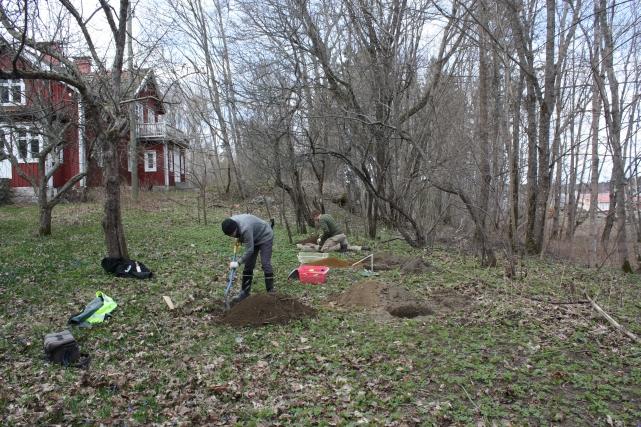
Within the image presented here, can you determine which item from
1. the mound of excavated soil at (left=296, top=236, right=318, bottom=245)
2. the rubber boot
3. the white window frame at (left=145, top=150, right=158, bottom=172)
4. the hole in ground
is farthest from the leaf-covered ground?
the white window frame at (left=145, top=150, right=158, bottom=172)

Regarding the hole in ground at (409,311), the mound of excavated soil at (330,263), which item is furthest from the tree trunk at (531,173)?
the hole in ground at (409,311)

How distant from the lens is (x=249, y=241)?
719 cm

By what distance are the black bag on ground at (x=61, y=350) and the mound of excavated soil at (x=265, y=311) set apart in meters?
1.85

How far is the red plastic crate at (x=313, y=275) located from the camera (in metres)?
8.64

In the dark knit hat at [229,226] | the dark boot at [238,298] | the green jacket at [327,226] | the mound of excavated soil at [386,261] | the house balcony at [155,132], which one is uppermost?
the house balcony at [155,132]

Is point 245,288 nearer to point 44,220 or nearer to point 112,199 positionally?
point 112,199

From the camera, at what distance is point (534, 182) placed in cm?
1238

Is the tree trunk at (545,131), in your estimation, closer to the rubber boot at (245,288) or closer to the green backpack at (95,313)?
the rubber boot at (245,288)

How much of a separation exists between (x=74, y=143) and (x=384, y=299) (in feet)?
55.1

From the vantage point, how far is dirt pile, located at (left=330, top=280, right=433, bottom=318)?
674 centimetres

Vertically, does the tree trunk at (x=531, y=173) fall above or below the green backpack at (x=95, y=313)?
above

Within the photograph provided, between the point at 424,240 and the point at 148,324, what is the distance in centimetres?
859

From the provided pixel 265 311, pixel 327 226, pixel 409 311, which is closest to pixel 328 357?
pixel 265 311

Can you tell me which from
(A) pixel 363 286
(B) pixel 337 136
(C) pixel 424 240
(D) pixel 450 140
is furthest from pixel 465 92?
(A) pixel 363 286
